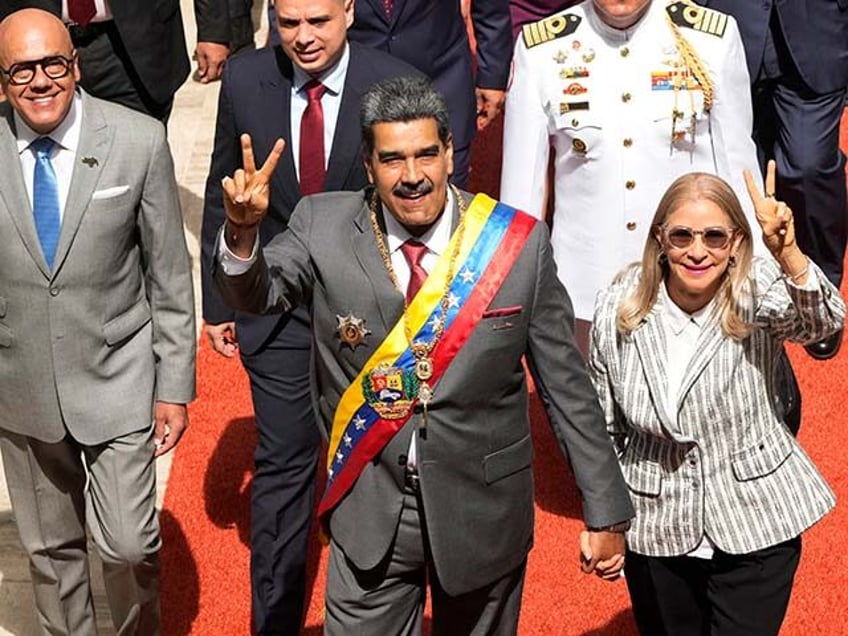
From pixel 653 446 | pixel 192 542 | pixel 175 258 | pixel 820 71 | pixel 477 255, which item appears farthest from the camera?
pixel 820 71

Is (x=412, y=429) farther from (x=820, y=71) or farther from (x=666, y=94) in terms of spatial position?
(x=820, y=71)

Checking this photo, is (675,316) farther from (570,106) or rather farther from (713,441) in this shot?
(570,106)

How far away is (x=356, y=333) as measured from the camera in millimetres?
4496

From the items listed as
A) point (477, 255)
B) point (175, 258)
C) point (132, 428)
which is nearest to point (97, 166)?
point (175, 258)

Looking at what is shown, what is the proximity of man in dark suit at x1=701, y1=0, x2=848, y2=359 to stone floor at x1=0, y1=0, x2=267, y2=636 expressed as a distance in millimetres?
2547

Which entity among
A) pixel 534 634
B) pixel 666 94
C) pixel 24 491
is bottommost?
pixel 534 634

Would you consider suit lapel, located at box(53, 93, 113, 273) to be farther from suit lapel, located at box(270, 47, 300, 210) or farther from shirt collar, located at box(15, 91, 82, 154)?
suit lapel, located at box(270, 47, 300, 210)

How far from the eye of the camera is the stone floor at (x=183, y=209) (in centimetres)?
607

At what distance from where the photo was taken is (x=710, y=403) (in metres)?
4.71

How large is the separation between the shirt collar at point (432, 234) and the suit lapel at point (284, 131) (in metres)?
1.12

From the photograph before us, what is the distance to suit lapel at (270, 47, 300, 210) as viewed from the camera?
220 inches

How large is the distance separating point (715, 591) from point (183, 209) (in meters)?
4.24

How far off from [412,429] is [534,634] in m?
1.59

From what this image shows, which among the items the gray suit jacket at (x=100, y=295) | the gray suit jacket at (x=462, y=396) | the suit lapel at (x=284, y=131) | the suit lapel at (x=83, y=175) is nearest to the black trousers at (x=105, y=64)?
the suit lapel at (x=284, y=131)
